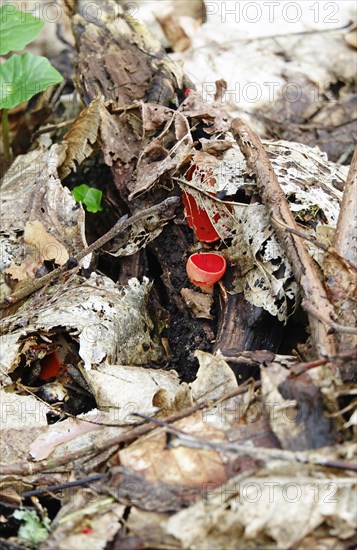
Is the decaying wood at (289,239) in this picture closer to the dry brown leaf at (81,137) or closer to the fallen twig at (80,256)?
the fallen twig at (80,256)

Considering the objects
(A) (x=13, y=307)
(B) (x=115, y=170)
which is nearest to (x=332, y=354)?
(A) (x=13, y=307)

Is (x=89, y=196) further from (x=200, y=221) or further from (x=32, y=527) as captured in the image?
(x=32, y=527)

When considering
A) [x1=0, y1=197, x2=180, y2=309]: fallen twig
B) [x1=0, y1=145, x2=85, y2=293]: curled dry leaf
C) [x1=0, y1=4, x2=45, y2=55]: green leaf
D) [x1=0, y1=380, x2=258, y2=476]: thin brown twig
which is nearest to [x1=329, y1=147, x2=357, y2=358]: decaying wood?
[x1=0, y1=380, x2=258, y2=476]: thin brown twig

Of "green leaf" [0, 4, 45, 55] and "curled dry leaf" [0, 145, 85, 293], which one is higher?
"green leaf" [0, 4, 45, 55]

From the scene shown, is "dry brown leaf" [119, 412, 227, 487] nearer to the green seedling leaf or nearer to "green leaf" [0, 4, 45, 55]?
the green seedling leaf

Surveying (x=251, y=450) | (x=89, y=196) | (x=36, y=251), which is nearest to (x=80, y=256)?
(x=36, y=251)

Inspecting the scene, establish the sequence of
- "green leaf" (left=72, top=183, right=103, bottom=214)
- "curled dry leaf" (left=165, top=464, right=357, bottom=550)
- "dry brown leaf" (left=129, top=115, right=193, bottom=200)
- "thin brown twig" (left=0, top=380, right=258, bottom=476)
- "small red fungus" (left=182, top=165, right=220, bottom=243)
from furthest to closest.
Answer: "green leaf" (left=72, top=183, right=103, bottom=214) → "dry brown leaf" (left=129, top=115, right=193, bottom=200) → "small red fungus" (left=182, top=165, right=220, bottom=243) → "thin brown twig" (left=0, top=380, right=258, bottom=476) → "curled dry leaf" (left=165, top=464, right=357, bottom=550)

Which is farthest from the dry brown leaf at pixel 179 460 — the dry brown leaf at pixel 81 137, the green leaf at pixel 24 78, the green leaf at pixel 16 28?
the green leaf at pixel 16 28

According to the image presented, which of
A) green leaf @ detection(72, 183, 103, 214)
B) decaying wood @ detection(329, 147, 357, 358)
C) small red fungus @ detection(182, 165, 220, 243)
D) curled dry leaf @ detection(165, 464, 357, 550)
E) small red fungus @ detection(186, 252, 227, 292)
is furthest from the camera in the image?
green leaf @ detection(72, 183, 103, 214)
